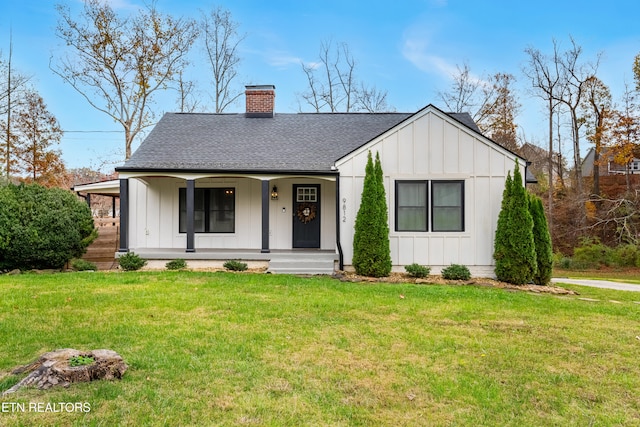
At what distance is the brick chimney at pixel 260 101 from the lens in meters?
14.2

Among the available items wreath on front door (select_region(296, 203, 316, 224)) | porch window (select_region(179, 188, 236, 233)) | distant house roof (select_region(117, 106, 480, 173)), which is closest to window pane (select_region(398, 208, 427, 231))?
distant house roof (select_region(117, 106, 480, 173))

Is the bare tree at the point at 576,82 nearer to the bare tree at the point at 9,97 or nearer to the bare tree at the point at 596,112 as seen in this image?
the bare tree at the point at 596,112

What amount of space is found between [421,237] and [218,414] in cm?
785

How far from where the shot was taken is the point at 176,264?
1031 cm

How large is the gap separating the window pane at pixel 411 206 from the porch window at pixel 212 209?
4844 mm

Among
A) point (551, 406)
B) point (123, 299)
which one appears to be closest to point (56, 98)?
point (123, 299)

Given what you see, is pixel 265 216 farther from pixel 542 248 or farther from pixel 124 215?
pixel 542 248

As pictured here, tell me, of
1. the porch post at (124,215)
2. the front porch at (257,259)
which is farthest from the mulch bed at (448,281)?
the porch post at (124,215)

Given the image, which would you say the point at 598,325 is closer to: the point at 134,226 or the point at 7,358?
the point at 7,358

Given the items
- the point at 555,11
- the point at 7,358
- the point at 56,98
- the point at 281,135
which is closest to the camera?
the point at 7,358

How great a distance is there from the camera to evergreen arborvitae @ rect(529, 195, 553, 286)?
30.4ft

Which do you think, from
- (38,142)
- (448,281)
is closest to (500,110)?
(448,281)

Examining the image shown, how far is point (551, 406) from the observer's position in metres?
3.10

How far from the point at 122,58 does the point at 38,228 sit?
14049 mm
